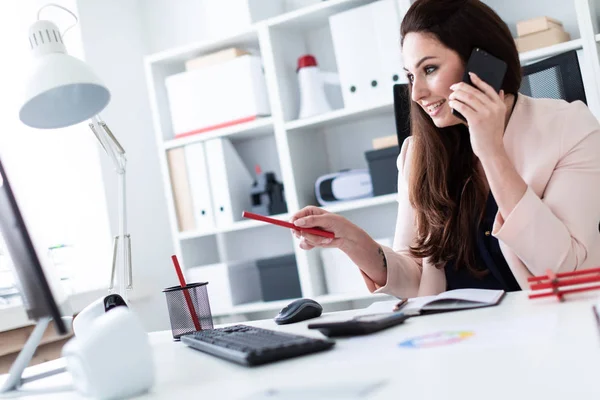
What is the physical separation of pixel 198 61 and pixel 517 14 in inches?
54.9

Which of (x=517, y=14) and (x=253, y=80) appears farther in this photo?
(x=253, y=80)

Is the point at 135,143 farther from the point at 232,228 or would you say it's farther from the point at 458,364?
the point at 458,364

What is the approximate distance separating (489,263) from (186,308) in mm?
717

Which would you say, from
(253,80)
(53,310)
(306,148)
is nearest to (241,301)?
(306,148)

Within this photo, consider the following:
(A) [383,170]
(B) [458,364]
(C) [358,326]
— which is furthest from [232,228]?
(B) [458,364]

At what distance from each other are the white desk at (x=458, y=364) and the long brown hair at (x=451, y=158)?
582mm

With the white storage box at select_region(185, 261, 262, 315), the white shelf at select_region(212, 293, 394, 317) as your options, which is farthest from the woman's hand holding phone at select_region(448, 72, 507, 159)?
the white storage box at select_region(185, 261, 262, 315)

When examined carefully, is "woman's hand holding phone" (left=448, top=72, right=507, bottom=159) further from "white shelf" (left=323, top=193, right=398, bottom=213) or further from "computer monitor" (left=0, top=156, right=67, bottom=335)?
"white shelf" (left=323, top=193, right=398, bottom=213)

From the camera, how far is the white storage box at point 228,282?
3252mm

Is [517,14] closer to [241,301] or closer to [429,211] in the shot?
[429,211]

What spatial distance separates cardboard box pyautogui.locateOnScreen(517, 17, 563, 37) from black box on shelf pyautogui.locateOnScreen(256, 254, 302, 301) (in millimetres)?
1296

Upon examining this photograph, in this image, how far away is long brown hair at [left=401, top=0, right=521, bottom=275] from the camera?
67.4 inches

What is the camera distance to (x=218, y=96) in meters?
3.23

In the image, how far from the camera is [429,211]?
180 centimetres
